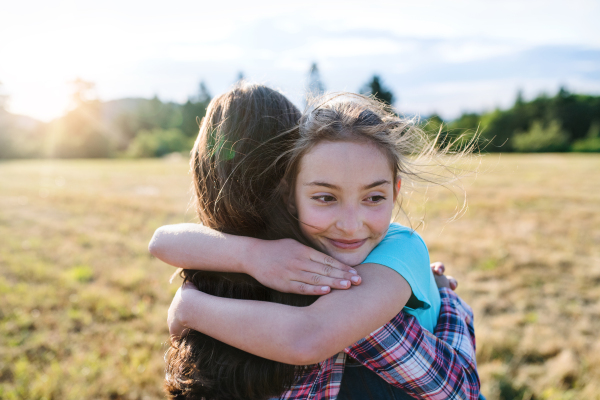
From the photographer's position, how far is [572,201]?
8.62 metres

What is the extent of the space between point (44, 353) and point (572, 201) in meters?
9.96

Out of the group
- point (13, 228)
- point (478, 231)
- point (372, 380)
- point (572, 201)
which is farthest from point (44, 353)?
point (572, 201)

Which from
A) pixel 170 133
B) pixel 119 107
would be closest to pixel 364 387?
pixel 170 133

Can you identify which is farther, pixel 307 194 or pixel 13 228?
pixel 13 228

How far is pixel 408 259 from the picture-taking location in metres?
1.41

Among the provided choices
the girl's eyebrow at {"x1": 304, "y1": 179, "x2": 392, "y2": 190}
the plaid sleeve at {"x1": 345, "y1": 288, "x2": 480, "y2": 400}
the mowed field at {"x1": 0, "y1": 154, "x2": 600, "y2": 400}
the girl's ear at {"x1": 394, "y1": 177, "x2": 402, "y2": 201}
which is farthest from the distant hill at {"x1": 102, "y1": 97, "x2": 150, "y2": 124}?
the plaid sleeve at {"x1": 345, "y1": 288, "x2": 480, "y2": 400}

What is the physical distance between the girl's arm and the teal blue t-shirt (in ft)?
0.47

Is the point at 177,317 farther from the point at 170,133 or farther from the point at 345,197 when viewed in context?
the point at 170,133

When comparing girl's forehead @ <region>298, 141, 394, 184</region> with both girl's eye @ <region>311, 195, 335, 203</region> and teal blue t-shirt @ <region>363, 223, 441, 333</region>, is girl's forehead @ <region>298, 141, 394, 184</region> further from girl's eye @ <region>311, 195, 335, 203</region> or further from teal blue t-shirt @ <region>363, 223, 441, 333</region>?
teal blue t-shirt @ <region>363, 223, 441, 333</region>

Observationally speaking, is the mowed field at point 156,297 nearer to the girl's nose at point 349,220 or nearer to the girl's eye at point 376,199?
the girl's eye at point 376,199

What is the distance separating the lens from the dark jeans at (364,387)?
1.50 meters

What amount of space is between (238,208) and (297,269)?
361 millimetres

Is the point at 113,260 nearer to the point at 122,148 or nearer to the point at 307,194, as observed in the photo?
the point at 307,194

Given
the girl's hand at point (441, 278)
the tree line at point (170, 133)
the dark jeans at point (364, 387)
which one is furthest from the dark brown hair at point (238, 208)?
the tree line at point (170, 133)
